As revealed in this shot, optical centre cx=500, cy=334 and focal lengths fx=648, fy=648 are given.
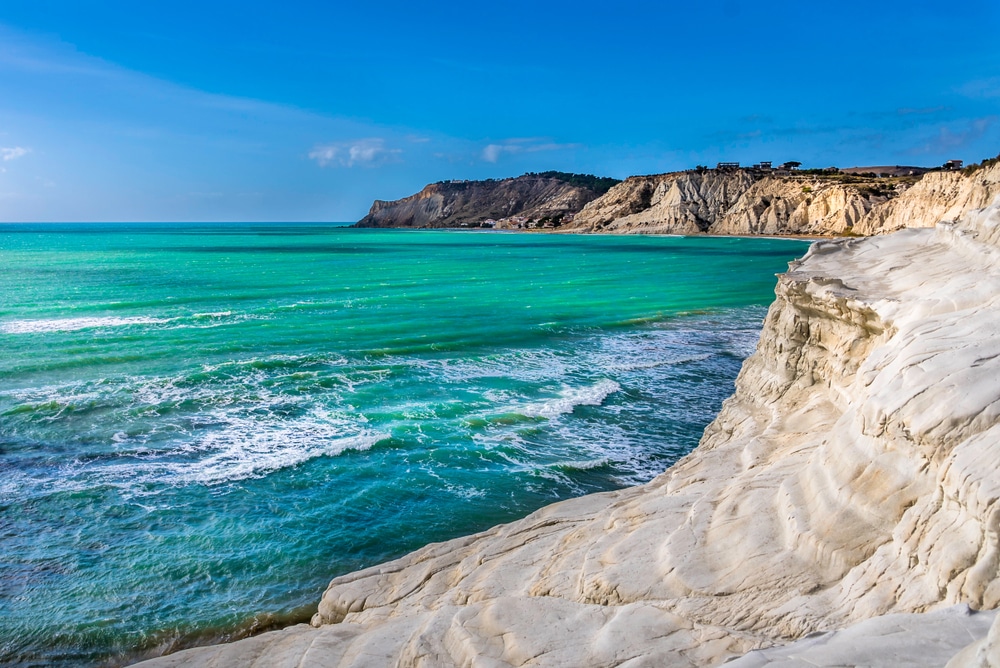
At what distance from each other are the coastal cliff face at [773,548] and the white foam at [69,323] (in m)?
24.5

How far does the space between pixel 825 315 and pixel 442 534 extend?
Answer: 7.14m


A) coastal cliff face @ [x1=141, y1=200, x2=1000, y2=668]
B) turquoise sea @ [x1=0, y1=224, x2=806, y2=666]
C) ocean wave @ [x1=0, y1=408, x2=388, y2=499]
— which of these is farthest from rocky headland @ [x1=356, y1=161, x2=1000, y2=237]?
ocean wave @ [x1=0, y1=408, x2=388, y2=499]

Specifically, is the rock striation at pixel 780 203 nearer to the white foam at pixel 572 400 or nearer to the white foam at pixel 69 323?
the white foam at pixel 572 400

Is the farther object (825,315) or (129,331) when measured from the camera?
(129,331)

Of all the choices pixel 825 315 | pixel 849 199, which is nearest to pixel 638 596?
pixel 825 315

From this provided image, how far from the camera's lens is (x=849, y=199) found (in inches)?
3575

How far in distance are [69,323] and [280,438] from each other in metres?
19.9

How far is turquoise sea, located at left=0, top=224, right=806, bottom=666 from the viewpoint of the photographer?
921 centimetres

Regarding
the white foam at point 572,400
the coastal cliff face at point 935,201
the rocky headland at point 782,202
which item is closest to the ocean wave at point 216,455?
the white foam at point 572,400

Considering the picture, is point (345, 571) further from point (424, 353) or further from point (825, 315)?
point (424, 353)

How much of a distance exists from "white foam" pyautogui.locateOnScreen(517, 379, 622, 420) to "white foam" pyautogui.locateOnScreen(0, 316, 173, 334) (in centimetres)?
2000

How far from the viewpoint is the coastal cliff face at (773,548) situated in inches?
180

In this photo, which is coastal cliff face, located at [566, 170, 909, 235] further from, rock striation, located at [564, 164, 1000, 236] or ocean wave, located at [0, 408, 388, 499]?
ocean wave, located at [0, 408, 388, 499]

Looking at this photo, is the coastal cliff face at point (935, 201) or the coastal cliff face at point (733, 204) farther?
the coastal cliff face at point (733, 204)
